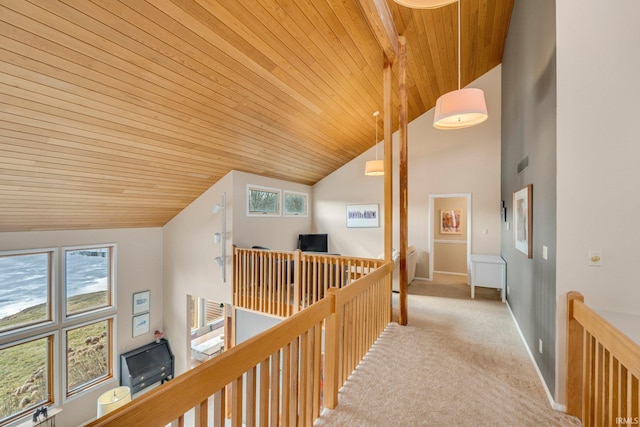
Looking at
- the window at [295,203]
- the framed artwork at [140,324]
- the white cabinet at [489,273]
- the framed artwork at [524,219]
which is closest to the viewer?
the framed artwork at [524,219]

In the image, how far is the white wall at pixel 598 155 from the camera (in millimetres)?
1953

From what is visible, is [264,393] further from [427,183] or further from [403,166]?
[427,183]

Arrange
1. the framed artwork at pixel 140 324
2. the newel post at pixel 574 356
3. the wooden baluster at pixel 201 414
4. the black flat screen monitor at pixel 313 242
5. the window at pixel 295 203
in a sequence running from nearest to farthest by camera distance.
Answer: the wooden baluster at pixel 201 414, the newel post at pixel 574 356, the framed artwork at pixel 140 324, the window at pixel 295 203, the black flat screen monitor at pixel 313 242

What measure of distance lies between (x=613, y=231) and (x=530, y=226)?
34.8 inches

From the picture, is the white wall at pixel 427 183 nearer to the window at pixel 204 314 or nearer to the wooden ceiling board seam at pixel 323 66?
the wooden ceiling board seam at pixel 323 66

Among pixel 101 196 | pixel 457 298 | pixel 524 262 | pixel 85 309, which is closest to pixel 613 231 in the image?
pixel 524 262

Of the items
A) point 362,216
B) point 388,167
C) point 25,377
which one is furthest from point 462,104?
point 25,377

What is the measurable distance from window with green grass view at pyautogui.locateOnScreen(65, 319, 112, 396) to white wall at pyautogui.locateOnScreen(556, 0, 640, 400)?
6641 millimetres

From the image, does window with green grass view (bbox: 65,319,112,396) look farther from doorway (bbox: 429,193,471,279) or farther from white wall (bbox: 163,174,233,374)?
doorway (bbox: 429,193,471,279)

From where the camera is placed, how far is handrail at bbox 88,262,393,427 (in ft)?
3.16

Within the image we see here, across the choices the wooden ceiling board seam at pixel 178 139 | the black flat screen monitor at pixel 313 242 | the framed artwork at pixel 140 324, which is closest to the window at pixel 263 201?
the wooden ceiling board seam at pixel 178 139

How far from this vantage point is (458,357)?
284 cm

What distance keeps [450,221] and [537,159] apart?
4.87 m

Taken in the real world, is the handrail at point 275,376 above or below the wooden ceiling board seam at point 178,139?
below
